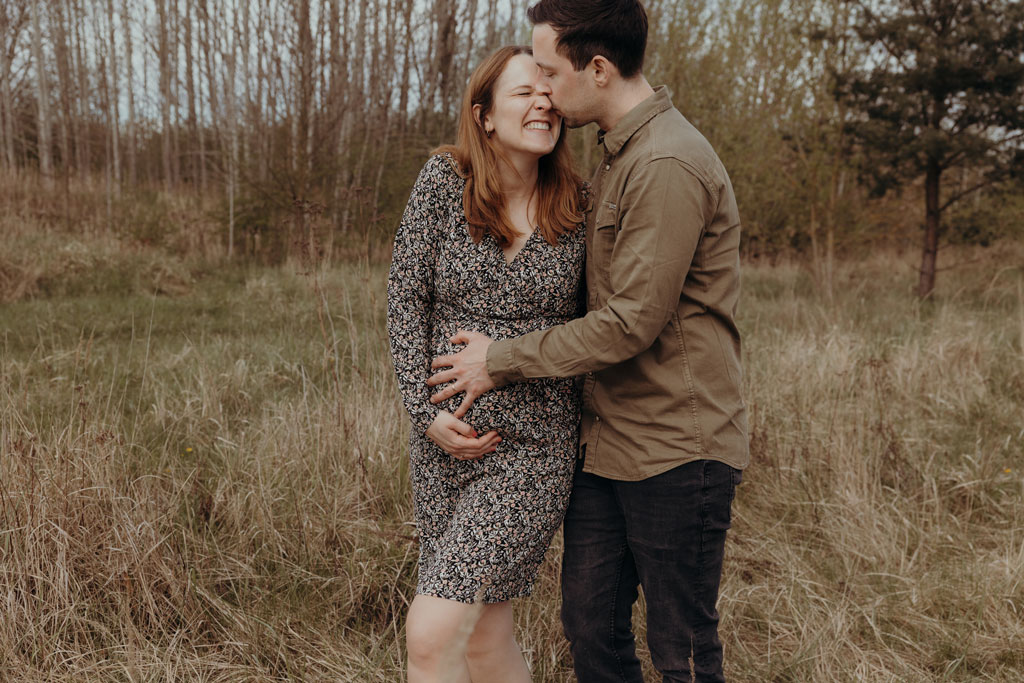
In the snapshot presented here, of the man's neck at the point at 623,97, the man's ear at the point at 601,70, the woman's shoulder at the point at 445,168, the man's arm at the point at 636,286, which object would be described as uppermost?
the man's ear at the point at 601,70

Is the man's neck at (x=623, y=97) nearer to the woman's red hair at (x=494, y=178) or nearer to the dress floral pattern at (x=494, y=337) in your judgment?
the woman's red hair at (x=494, y=178)

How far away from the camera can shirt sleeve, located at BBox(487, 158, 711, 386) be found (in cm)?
174

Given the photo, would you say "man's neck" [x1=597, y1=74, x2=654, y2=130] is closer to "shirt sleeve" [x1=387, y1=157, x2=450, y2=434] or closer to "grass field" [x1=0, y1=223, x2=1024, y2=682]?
"shirt sleeve" [x1=387, y1=157, x2=450, y2=434]

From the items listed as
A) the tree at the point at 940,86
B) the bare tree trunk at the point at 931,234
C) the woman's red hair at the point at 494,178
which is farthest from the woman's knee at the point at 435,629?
the bare tree trunk at the point at 931,234

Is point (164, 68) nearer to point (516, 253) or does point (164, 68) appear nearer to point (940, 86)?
point (940, 86)

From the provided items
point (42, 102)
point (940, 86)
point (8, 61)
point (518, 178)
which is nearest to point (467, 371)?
point (518, 178)

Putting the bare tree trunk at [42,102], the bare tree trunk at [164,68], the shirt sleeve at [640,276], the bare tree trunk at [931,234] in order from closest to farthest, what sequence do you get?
the shirt sleeve at [640,276] < the bare tree trunk at [931,234] < the bare tree trunk at [42,102] < the bare tree trunk at [164,68]

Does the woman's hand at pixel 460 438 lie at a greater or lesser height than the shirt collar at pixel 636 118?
lesser

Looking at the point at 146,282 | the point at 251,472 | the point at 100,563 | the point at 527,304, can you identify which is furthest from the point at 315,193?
the point at 527,304

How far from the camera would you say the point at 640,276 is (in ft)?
5.72

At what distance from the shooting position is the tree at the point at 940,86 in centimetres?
1034

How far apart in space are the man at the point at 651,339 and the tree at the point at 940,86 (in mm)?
10348

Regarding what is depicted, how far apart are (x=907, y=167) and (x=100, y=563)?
39.1 ft

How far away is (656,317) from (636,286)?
87mm
